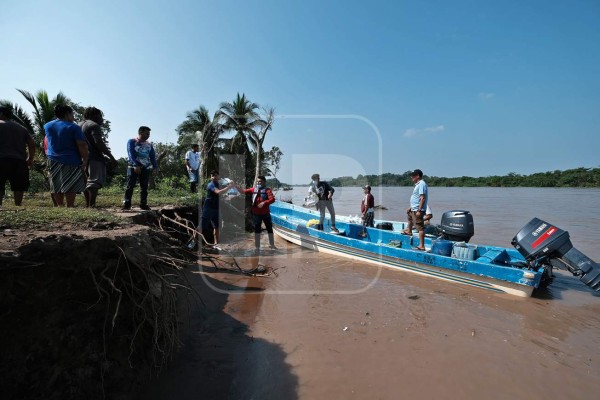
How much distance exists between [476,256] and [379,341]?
3930 millimetres

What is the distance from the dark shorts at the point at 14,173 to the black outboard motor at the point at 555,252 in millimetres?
8498

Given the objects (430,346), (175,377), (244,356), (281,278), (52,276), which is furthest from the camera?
(281,278)

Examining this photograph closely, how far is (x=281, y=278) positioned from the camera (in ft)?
20.5

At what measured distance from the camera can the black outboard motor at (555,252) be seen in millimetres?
4832

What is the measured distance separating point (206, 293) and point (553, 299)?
6375 millimetres

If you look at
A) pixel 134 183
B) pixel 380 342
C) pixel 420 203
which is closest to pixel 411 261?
pixel 420 203

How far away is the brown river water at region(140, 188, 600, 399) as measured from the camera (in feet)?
9.79

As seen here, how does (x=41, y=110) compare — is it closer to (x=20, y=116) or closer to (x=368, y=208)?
(x=20, y=116)

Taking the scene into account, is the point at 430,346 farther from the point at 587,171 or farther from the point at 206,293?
the point at 587,171

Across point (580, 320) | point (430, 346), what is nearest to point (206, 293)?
point (430, 346)

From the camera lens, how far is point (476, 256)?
6.44 meters

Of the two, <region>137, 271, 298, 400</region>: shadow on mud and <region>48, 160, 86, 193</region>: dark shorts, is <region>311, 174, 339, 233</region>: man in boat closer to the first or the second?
<region>137, 271, 298, 400</region>: shadow on mud

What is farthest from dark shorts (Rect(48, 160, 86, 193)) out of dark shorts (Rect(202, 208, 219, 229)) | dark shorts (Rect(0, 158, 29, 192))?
dark shorts (Rect(202, 208, 219, 229))

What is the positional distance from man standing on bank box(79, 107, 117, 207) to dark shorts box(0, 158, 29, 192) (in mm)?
794
